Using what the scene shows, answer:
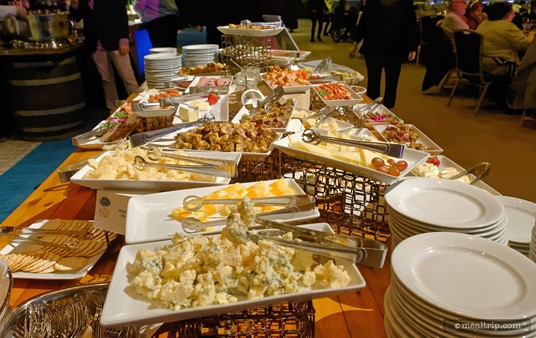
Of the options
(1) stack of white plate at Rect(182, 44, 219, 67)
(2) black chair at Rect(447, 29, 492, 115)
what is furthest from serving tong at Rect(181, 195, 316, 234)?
(2) black chair at Rect(447, 29, 492, 115)

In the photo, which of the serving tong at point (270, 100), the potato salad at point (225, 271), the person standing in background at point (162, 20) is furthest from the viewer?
the person standing in background at point (162, 20)

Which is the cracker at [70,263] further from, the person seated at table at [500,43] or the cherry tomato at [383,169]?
the person seated at table at [500,43]

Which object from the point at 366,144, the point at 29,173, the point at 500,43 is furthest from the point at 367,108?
the point at 500,43

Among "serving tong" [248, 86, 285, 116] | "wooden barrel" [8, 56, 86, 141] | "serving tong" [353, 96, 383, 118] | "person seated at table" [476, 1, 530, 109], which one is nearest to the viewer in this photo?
"serving tong" [248, 86, 285, 116]

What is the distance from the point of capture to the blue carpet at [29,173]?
3.23 meters

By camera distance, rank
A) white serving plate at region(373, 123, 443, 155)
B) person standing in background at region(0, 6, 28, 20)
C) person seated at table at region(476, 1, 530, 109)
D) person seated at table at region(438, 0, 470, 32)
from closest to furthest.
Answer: white serving plate at region(373, 123, 443, 155), person standing in background at region(0, 6, 28, 20), person seated at table at region(476, 1, 530, 109), person seated at table at region(438, 0, 470, 32)

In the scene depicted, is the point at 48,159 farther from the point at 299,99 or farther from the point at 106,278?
the point at 106,278

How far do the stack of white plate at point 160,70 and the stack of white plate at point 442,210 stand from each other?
2159 mm

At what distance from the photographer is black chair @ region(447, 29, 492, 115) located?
527 cm

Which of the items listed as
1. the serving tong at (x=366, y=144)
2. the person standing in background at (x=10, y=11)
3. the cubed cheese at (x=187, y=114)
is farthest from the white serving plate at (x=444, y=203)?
the person standing in background at (x=10, y=11)

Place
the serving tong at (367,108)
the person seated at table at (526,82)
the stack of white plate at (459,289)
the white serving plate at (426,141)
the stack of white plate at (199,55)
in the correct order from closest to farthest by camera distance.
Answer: the stack of white plate at (459,289) → the white serving plate at (426,141) → the serving tong at (367,108) → the stack of white plate at (199,55) → the person seated at table at (526,82)

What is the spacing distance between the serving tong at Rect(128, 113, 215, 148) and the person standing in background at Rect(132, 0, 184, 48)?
3651 millimetres

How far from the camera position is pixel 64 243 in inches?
44.1

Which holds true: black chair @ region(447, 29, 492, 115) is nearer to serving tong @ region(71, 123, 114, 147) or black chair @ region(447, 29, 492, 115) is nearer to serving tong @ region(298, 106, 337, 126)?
serving tong @ region(298, 106, 337, 126)
